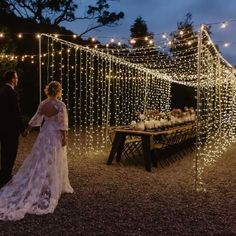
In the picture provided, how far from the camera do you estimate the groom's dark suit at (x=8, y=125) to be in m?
5.86

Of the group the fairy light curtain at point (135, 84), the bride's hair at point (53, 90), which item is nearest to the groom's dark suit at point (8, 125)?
the bride's hair at point (53, 90)

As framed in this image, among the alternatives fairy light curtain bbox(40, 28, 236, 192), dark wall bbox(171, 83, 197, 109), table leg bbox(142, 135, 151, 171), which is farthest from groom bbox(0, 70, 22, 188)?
dark wall bbox(171, 83, 197, 109)

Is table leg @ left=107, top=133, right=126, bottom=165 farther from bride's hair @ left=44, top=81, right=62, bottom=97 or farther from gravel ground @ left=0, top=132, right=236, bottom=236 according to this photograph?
bride's hair @ left=44, top=81, right=62, bottom=97

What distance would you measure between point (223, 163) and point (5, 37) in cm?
754

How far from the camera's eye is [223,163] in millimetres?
8984

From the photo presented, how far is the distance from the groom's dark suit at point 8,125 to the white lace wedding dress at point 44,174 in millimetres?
253

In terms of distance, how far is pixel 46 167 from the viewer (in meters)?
5.56

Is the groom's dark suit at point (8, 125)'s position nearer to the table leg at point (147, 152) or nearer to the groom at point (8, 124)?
the groom at point (8, 124)

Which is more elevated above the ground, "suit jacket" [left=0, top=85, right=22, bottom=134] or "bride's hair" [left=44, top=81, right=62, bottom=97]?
"bride's hair" [left=44, top=81, right=62, bottom=97]

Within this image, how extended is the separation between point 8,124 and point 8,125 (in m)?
0.01

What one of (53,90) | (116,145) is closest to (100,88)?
(116,145)

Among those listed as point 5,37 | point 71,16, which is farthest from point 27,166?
point 71,16

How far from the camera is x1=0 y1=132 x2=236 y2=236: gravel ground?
4422 millimetres

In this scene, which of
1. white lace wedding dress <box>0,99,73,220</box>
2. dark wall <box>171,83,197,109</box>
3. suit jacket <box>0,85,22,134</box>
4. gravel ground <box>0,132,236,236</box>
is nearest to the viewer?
gravel ground <box>0,132,236,236</box>
